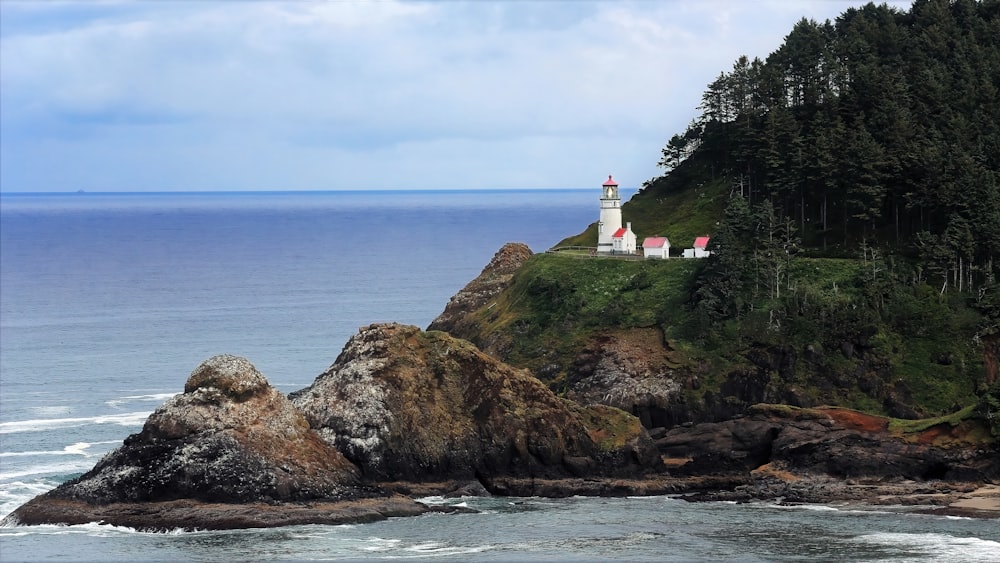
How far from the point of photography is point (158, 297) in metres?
172

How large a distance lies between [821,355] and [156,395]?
152 ft

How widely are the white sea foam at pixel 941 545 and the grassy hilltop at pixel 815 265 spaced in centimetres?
1309

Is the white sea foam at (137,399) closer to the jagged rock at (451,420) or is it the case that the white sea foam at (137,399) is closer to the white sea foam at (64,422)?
the white sea foam at (64,422)

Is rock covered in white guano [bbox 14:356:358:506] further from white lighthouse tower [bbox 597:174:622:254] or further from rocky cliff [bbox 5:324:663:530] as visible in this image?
white lighthouse tower [bbox 597:174:622:254]

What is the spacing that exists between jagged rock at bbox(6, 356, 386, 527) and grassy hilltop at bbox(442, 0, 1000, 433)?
23.8m

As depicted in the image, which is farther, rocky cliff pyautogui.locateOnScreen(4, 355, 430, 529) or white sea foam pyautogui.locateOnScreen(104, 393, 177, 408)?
Answer: white sea foam pyautogui.locateOnScreen(104, 393, 177, 408)

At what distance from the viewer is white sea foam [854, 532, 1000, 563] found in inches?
2564

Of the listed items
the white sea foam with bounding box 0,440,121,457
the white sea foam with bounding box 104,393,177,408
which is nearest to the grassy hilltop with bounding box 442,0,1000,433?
the white sea foam with bounding box 104,393,177,408

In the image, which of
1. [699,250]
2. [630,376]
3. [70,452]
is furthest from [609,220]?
[70,452]

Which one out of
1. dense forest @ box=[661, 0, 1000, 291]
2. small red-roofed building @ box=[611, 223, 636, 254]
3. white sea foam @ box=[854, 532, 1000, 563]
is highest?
dense forest @ box=[661, 0, 1000, 291]

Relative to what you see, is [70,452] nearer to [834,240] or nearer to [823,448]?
[823,448]

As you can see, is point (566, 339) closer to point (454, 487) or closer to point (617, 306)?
point (617, 306)

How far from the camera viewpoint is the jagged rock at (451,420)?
79.2 m

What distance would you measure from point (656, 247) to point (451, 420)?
35133mm
